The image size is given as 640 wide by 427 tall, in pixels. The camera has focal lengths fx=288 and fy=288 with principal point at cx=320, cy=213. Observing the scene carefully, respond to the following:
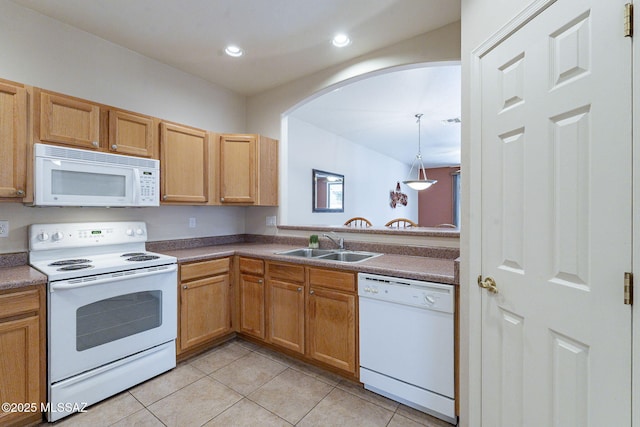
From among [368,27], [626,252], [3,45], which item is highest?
[368,27]

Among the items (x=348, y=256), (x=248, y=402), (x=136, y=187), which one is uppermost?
(x=136, y=187)

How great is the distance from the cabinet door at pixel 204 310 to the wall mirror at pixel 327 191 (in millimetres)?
2440

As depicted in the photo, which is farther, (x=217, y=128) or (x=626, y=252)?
(x=217, y=128)

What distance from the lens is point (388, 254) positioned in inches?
99.0

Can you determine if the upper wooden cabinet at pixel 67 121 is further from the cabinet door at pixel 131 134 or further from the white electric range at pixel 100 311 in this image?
the white electric range at pixel 100 311

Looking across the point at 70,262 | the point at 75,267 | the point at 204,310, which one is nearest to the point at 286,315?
the point at 204,310

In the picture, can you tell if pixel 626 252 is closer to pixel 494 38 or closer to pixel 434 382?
pixel 494 38

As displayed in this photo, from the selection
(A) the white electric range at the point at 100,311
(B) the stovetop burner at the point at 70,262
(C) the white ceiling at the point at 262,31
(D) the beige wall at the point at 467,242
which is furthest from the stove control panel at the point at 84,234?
(D) the beige wall at the point at 467,242

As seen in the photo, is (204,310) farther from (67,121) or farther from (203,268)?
(67,121)

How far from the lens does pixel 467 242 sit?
1511mm

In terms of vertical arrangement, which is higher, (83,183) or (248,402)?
(83,183)

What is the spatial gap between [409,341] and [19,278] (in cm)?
234

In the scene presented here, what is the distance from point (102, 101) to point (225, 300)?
2005mm

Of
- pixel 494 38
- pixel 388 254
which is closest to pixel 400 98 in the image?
A: pixel 388 254
